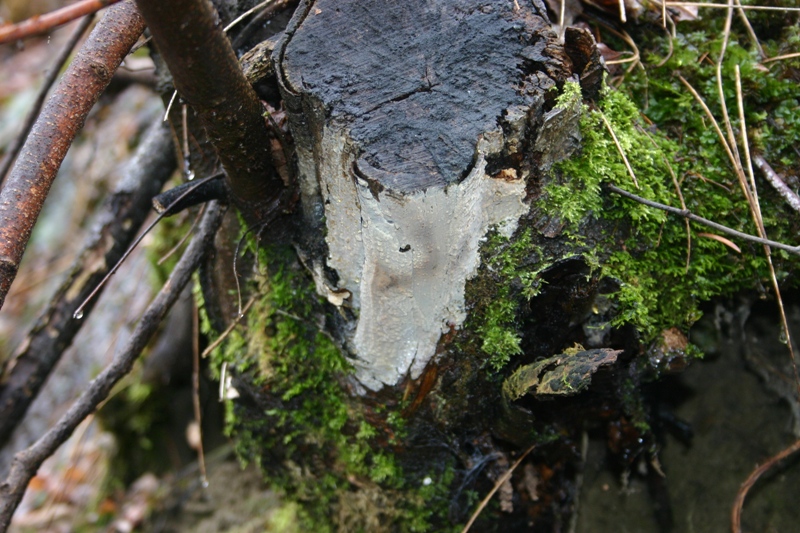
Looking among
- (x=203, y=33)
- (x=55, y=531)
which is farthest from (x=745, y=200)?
(x=55, y=531)

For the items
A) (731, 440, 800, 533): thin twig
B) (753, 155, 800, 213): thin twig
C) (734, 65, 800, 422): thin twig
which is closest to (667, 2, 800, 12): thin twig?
(734, 65, 800, 422): thin twig

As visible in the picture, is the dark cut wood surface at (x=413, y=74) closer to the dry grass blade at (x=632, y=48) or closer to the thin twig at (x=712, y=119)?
the dry grass blade at (x=632, y=48)

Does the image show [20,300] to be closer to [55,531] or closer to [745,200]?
[55,531]

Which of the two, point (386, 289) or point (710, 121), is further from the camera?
point (710, 121)

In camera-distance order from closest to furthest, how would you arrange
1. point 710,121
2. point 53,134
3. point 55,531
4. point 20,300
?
point 53,134 < point 710,121 < point 55,531 < point 20,300

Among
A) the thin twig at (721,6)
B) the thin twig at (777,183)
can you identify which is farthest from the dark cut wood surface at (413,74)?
the thin twig at (777,183)

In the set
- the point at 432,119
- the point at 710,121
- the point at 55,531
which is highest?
the point at 432,119

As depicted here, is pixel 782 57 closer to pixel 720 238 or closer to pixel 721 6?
pixel 721 6
